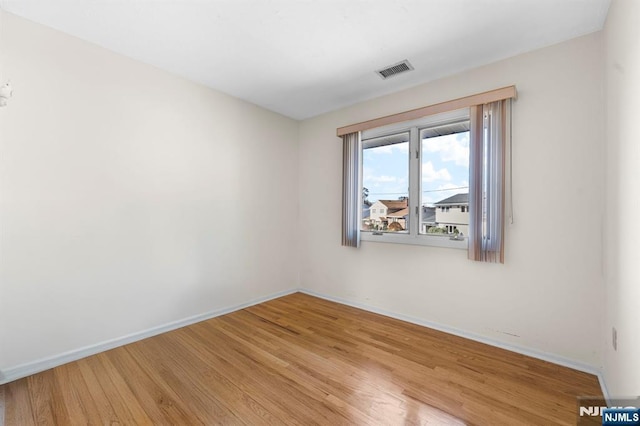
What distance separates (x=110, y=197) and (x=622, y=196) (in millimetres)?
3786

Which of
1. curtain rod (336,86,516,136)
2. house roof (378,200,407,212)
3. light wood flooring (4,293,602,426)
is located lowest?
light wood flooring (4,293,602,426)

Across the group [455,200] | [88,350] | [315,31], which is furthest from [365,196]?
[88,350]

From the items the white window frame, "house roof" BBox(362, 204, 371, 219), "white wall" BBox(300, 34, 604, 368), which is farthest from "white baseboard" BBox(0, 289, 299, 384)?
"white wall" BBox(300, 34, 604, 368)

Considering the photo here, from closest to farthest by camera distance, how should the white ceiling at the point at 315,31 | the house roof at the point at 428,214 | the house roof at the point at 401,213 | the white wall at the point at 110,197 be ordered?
the white ceiling at the point at 315,31 → the white wall at the point at 110,197 → the house roof at the point at 428,214 → the house roof at the point at 401,213

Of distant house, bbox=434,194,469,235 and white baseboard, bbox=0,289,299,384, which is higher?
distant house, bbox=434,194,469,235

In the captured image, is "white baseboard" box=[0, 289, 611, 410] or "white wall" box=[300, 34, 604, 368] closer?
"white baseboard" box=[0, 289, 611, 410]

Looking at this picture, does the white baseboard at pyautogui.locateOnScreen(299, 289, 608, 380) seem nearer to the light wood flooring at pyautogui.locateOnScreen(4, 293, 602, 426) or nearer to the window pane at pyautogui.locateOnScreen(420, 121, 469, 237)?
the light wood flooring at pyautogui.locateOnScreen(4, 293, 602, 426)

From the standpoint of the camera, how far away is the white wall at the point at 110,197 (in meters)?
1.96

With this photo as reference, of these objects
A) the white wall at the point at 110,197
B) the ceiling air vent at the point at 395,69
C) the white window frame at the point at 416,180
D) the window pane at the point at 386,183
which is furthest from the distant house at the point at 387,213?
the white wall at the point at 110,197

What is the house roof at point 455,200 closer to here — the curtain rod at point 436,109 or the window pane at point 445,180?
the window pane at point 445,180

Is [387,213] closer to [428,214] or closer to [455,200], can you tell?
[428,214]

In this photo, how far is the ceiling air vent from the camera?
2.57 metres
